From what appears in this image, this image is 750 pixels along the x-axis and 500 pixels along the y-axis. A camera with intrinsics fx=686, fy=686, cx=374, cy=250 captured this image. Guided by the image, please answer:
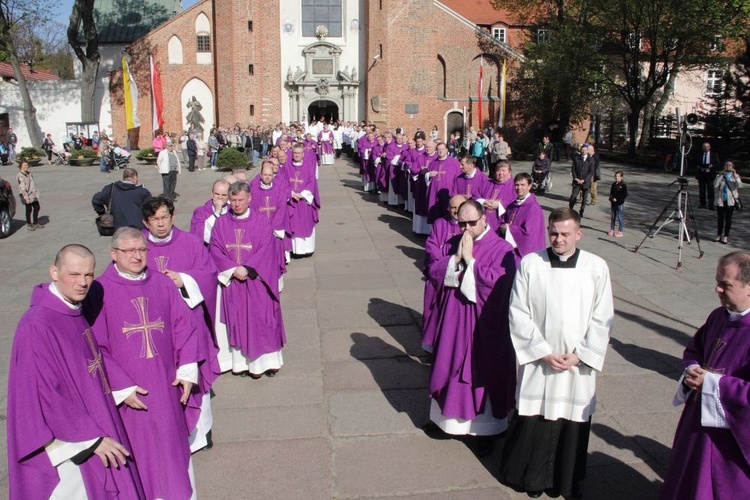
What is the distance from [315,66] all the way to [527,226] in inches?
1261

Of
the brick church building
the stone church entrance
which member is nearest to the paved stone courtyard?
the brick church building

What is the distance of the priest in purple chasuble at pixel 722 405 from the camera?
3.54 metres

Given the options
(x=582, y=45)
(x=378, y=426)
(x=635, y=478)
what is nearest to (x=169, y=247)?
(x=378, y=426)

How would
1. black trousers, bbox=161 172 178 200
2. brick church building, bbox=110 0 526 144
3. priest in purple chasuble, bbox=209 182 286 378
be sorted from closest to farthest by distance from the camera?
priest in purple chasuble, bbox=209 182 286 378 < black trousers, bbox=161 172 178 200 < brick church building, bbox=110 0 526 144

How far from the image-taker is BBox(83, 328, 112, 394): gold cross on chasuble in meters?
3.63

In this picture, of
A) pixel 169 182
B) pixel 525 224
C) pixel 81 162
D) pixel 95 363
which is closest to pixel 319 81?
pixel 81 162

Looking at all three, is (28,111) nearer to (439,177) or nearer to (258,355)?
(439,177)

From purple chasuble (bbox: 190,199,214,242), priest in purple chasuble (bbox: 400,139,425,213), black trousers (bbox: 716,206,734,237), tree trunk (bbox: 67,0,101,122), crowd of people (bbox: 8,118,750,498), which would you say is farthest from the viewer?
tree trunk (bbox: 67,0,101,122)

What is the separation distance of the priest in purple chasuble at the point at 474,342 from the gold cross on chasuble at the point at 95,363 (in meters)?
2.43

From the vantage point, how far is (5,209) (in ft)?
48.0

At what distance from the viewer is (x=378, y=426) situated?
5.71 metres

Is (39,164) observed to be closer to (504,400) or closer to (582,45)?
(582,45)

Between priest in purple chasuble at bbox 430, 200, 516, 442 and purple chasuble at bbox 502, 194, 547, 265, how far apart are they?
3008 millimetres

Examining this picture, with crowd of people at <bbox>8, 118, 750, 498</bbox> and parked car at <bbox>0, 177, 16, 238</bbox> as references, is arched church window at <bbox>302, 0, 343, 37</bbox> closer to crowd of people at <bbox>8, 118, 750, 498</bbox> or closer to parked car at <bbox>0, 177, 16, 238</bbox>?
parked car at <bbox>0, 177, 16, 238</bbox>
